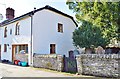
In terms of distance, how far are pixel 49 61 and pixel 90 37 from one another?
22.1ft

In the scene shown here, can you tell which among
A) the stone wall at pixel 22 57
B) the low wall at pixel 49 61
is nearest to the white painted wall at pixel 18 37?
the stone wall at pixel 22 57

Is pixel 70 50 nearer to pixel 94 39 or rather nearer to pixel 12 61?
pixel 94 39

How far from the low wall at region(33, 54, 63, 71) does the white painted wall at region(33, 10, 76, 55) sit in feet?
6.63

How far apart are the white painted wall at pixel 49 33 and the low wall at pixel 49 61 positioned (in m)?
2.02

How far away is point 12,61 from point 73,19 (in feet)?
34.1

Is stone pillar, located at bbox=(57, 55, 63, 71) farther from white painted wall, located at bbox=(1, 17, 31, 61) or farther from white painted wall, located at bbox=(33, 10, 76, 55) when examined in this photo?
white painted wall, located at bbox=(1, 17, 31, 61)

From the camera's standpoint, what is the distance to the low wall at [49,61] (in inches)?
603

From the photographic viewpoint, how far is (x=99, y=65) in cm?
1270

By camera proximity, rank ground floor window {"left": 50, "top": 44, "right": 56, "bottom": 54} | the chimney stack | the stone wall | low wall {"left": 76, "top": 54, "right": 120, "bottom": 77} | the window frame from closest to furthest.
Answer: low wall {"left": 76, "top": 54, "right": 120, "bottom": 77}
the stone wall
ground floor window {"left": 50, "top": 44, "right": 56, "bottom": 54}
the window frame
the chimney stack

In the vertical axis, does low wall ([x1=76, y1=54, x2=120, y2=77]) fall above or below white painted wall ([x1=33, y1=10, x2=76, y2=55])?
below

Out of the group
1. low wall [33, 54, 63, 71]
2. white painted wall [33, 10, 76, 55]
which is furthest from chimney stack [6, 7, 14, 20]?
low wall [33, 54, 63, 71]

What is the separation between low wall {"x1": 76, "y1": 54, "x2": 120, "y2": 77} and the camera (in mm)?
11938

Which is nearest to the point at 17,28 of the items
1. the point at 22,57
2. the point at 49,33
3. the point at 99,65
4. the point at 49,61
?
the point at 22,57

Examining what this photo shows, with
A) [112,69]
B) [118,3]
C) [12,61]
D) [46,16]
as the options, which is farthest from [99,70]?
[12,61]
